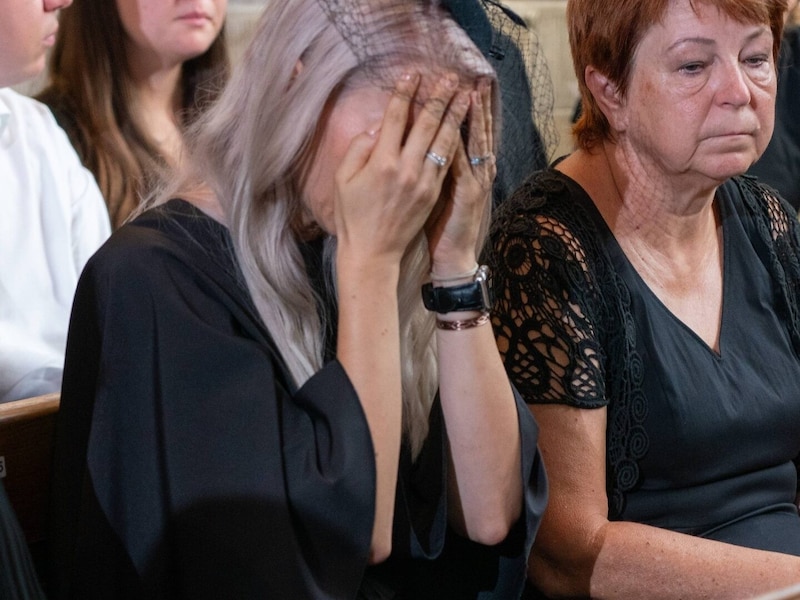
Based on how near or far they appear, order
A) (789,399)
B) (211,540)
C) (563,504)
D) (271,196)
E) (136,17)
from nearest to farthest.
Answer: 1. (211,540)
2. (271,196)
3. (563,504)
4. (789,399)
5. (136,17)

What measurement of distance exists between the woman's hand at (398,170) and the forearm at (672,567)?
537 millimetres

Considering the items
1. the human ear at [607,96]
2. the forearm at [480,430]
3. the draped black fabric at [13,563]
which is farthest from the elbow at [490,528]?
the human ear at [607,96]

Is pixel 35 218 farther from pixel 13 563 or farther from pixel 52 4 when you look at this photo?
pixel 13 563

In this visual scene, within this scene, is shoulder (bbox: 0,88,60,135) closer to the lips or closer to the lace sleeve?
the lips

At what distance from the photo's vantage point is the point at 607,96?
1.62 meters

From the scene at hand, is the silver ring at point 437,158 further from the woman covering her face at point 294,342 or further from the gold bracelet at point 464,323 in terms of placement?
the gold bracelet at point 464,323

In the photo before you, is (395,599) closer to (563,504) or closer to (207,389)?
(563,504)

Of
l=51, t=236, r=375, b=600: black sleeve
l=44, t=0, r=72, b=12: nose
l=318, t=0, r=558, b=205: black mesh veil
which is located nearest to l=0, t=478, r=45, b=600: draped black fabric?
l=51, t=236, r=375, b=600: black sleeve

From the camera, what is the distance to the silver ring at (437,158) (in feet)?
3.88

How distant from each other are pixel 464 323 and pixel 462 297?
0.10ft

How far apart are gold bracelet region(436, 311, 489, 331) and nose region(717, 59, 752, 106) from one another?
52cm


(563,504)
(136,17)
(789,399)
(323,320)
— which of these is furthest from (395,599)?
(136,17)

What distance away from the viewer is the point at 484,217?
1360 millimetres

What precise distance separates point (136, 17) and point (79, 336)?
133cm
